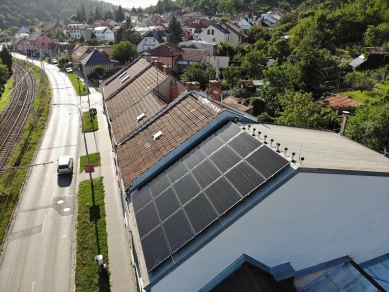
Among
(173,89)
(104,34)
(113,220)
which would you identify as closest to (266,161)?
(113,220)

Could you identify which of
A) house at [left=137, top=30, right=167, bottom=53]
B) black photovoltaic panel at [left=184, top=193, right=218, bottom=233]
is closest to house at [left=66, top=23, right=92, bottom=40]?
house at [left=137, top=30, right=167, bottom=53]

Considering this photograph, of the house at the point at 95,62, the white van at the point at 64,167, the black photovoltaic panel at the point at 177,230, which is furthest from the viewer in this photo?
the house at the point at 95,62

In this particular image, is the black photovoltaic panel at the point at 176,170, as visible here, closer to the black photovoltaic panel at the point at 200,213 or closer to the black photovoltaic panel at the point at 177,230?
the black photovoltaic panel at the point at 200,213

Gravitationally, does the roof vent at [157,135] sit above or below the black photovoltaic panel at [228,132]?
below

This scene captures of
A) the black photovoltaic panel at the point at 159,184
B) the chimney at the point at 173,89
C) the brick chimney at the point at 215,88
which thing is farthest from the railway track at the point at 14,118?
the black photovoltaic panel at the point at 159,184

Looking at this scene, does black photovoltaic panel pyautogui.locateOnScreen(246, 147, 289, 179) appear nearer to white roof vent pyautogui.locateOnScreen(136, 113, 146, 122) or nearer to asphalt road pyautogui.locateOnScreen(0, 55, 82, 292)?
white roof vent pyautogui.locateOnScreen(136, 113, 146, 122)

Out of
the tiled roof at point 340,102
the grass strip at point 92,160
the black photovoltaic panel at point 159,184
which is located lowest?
the grass strip at point 92,160

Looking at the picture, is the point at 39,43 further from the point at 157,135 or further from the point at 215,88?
the point at 157,135
